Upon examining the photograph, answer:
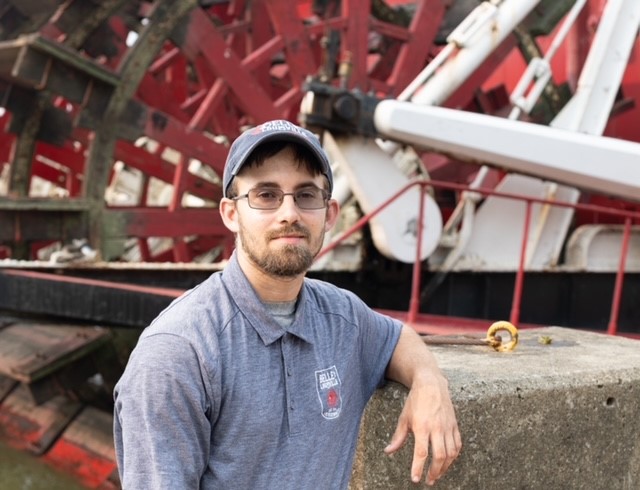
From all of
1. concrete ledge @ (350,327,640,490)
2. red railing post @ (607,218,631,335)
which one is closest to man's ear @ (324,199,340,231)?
concrete ledge @ (350,327,640,490)

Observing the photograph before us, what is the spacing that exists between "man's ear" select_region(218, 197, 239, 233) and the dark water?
4.03 metres

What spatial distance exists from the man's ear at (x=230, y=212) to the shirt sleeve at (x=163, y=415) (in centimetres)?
25

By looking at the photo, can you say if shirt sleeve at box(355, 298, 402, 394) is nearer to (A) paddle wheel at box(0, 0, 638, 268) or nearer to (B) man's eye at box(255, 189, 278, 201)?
(B) man's eye at box(255, 189, 278, 201)

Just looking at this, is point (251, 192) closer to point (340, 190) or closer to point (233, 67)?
point (340, 190)

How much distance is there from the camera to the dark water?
483 cm

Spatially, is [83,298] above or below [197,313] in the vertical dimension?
below

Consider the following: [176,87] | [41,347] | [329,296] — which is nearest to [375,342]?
[329,296]

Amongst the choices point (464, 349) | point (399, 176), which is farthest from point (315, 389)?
point (399, 176)

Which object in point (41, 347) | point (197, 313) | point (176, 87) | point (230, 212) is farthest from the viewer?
point (176, 87)

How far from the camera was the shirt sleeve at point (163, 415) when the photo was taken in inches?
40.4

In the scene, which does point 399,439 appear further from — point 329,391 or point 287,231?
point 287,231

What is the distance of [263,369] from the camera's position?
1.14 metres

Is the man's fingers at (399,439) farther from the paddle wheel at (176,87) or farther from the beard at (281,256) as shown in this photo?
the paddle wheel at (176,87)

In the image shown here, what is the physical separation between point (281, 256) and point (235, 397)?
0.22 metres
